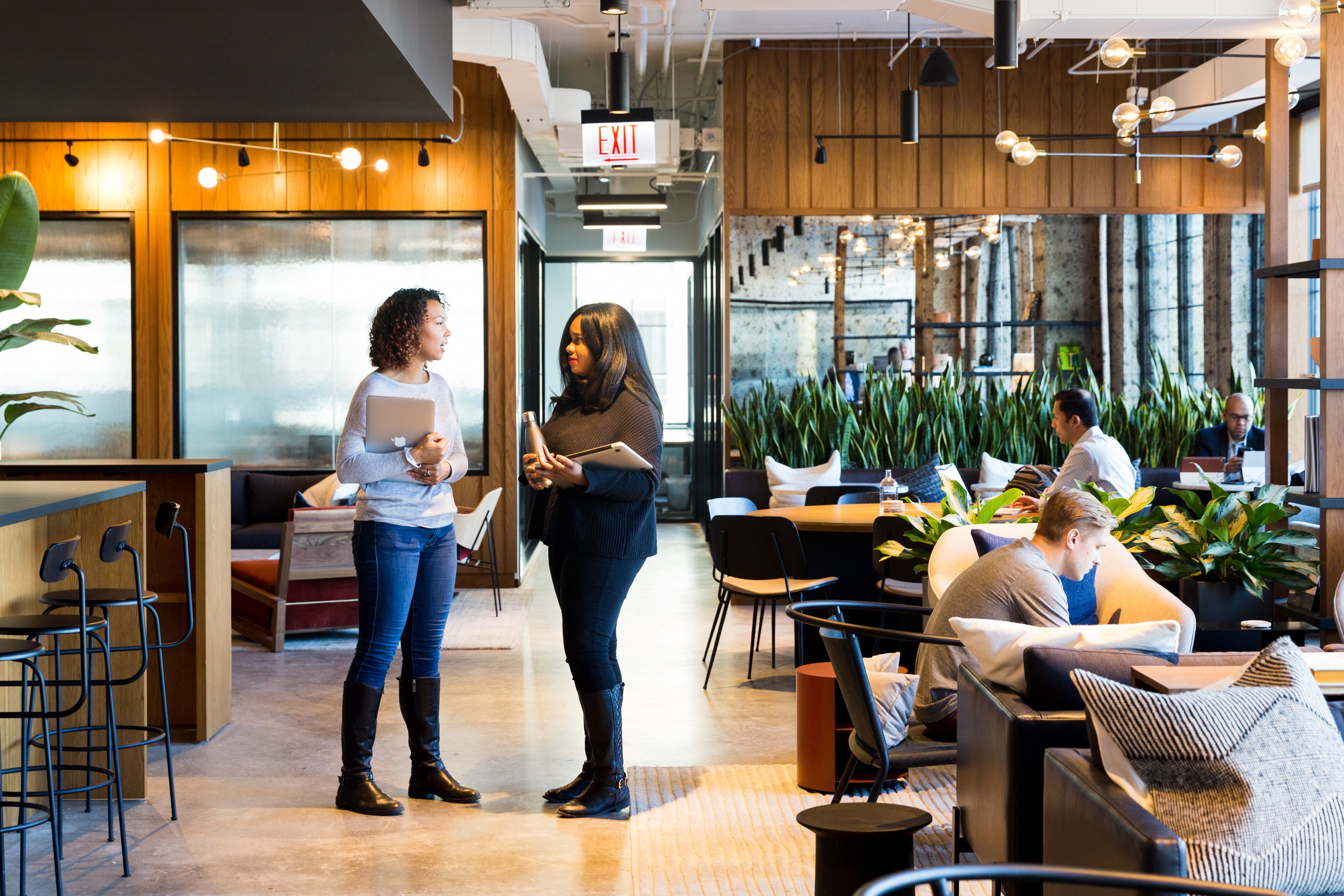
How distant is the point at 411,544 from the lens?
3738 millimetres

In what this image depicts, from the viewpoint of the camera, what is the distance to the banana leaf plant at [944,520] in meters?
4.61

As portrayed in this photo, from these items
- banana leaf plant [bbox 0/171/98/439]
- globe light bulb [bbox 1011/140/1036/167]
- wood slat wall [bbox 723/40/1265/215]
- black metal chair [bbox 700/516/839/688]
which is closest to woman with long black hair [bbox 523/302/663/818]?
black metal chair [bbox 700/516/839/688]

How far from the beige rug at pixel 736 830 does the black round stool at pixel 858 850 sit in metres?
0.47

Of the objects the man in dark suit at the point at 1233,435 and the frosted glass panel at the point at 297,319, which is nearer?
the man in dark suit at the point at 1233,435

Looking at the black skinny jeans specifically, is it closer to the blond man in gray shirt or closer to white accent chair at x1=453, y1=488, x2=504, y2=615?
the blond man in gray shirt

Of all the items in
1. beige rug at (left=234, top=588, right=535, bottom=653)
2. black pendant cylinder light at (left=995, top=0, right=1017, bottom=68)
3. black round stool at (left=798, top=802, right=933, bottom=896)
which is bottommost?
beige rug at (left=234, top=588, right=535, bottom=653)

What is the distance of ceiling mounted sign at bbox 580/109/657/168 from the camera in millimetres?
7586

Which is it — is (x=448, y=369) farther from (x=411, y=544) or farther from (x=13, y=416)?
(x=411, y=544)

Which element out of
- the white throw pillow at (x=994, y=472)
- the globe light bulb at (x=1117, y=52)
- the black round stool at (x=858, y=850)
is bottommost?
the black round stool at (x=858, y=850)

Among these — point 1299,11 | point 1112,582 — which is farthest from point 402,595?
point 1299,11

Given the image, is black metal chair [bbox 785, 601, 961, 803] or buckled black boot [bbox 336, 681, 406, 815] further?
buckled black boot [bbox 336, 681, 406, 815]

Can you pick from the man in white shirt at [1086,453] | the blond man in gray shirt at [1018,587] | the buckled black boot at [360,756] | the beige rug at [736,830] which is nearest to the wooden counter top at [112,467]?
the buckled black boot at [360,756]

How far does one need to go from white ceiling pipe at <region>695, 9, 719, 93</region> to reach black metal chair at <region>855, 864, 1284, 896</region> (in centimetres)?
620

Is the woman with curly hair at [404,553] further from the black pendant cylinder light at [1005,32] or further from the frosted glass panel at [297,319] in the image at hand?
the frosted glass panel at [297,319]
